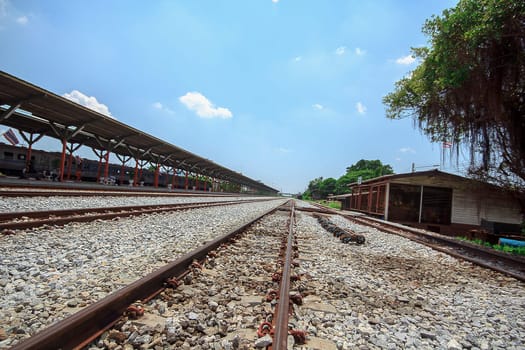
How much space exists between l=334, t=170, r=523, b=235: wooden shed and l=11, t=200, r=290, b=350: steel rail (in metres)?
17.3

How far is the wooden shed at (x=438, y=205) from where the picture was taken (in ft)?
50.9

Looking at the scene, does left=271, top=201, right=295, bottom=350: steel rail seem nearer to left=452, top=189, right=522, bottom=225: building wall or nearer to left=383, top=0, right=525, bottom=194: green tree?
left=383, top=0, right=525, bottom=194: green tree

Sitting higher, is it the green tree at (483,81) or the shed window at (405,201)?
the green tree at (483,81)

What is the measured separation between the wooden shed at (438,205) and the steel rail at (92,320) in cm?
1729

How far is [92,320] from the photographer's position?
1.76 metres

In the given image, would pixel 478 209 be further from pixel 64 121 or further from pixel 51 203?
pixel 64 121

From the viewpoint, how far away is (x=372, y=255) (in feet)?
17.6

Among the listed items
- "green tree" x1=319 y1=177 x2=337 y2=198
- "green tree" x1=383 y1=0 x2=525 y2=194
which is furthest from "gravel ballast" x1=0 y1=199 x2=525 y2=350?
"green tree" x1=319 y1=177 x2=337 y2=198

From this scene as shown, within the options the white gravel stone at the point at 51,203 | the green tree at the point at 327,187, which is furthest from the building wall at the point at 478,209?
the green tree at the point at 327,187

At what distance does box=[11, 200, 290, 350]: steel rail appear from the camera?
1.41 meters

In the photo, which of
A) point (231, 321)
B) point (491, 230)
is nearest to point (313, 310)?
point (231, 321)

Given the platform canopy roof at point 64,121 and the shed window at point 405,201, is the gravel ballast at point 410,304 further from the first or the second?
the platform canopy roof at point 64,121

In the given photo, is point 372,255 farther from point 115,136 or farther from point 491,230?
point 115,136

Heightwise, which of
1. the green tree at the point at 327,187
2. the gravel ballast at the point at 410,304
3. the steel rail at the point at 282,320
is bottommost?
the gravel ballast at the point at 410,304
